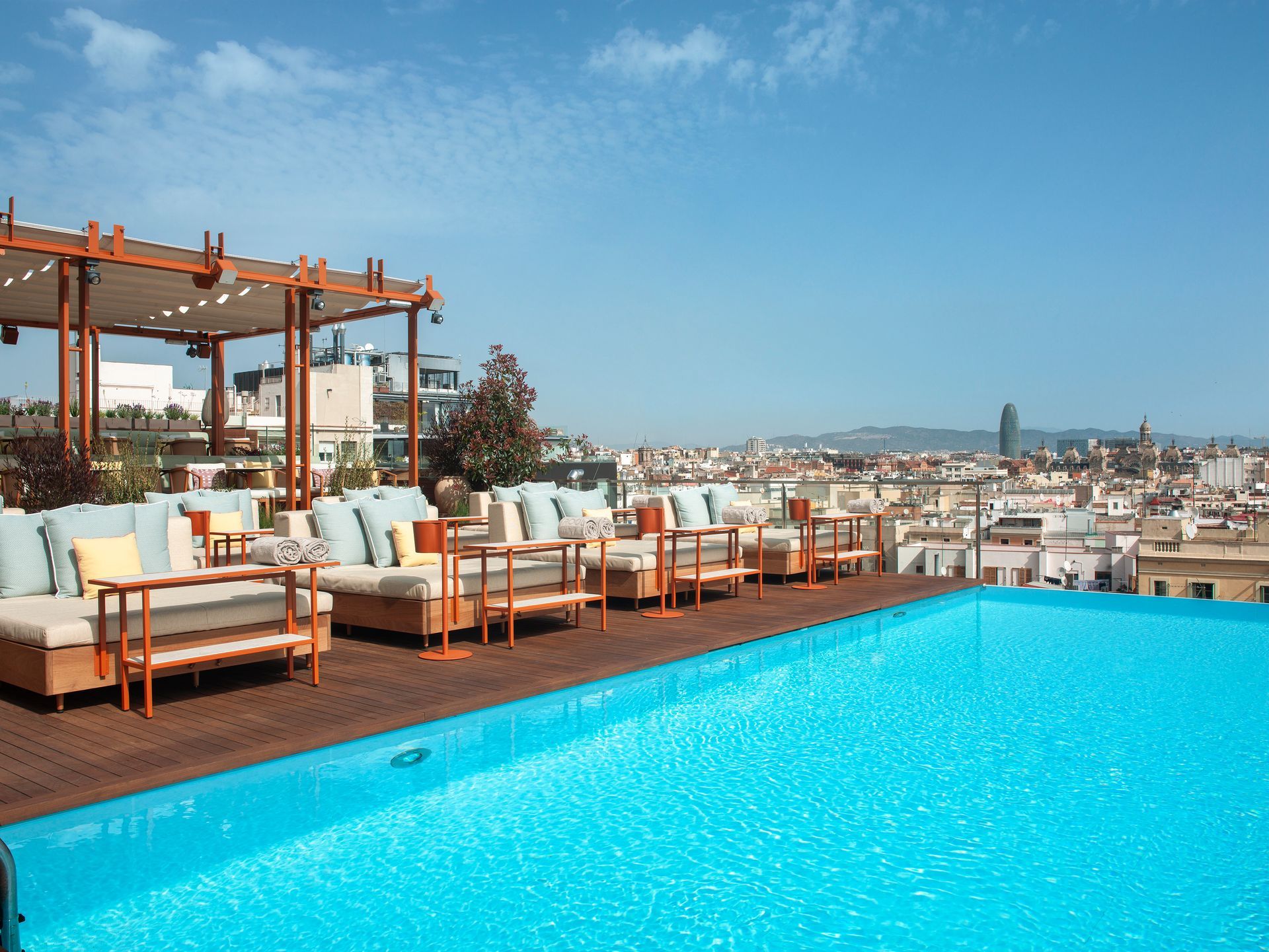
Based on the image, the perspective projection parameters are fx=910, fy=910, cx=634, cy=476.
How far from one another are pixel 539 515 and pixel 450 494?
427 cm

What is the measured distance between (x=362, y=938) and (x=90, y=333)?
14.5 meters

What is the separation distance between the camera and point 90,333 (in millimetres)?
14305

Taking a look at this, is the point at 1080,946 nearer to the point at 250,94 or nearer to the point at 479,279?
the point at 250,94

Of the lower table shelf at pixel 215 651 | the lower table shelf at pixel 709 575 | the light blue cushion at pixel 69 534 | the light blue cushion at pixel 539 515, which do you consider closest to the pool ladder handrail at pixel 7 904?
the lower table shelf at pixel 215 651

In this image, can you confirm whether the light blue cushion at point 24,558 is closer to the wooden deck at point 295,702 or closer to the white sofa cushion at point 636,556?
the wooden deck at point 295,702

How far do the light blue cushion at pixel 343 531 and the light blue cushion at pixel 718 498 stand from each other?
3786 millimetres

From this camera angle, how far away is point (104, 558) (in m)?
4.91

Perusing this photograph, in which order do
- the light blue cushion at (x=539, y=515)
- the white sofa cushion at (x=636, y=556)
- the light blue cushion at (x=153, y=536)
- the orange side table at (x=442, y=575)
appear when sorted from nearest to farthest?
the light blue cushion at (x=153, y=536)
the orange side table at (x=442, y=575)
the light blue cushion at (x=539, y=515)
the white sofa cushion at (x=636, y=556)

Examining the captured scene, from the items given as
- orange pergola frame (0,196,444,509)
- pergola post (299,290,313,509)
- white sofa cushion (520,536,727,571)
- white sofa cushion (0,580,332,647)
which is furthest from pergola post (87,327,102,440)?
white sofa cushion (0,580,332,647)

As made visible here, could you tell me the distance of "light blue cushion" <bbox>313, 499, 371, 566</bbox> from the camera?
636cm

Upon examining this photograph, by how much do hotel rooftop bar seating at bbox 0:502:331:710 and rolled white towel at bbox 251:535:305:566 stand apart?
45 cm

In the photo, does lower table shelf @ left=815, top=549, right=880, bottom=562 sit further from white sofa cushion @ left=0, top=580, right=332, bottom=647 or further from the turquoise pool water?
white sofa cushion @ left=0, top=580, right=332, bottom=647

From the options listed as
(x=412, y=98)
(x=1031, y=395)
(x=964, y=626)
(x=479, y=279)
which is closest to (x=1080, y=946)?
(x=964, y=626)

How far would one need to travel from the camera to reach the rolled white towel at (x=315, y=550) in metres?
4.59
